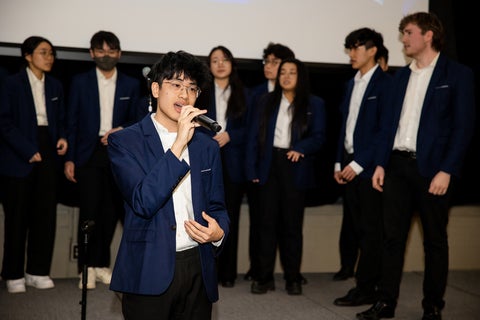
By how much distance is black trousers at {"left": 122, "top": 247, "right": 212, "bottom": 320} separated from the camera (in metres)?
1.76

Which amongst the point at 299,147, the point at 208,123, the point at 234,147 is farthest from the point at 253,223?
the point at 208,123

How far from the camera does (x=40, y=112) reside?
385cm

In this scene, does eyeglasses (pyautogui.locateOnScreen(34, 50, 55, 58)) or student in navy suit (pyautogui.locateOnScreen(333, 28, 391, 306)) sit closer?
student in navy suit (pyautogui.locateOnScreen(333, 28, 391, 306))

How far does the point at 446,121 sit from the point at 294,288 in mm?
1457

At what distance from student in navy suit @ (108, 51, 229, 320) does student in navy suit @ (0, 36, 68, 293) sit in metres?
2.08

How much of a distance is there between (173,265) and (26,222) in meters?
2.34

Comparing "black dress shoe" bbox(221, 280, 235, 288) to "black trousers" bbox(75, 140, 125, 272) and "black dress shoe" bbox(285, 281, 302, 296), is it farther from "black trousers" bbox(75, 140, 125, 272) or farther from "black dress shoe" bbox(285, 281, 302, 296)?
"black trousers" bbox(75, 140, 125, 272)

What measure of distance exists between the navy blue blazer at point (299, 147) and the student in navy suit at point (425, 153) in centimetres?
66

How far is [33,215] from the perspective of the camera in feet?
12.7

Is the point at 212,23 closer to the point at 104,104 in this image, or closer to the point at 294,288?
the point at 104,104

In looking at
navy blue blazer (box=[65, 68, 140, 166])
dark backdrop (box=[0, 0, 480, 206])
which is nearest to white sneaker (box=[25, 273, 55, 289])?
dark backdrop (box=[0, 0, 480, 206])

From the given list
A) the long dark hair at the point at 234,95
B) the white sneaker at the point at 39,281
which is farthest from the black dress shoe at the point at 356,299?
the white sneaker at the point at 39,281

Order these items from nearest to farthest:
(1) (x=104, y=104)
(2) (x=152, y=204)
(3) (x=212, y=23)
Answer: (2) (x=152, y=204) → (1) (x=104, y=104) → (3) (x=212, y=23)

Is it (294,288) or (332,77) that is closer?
(294,288)
